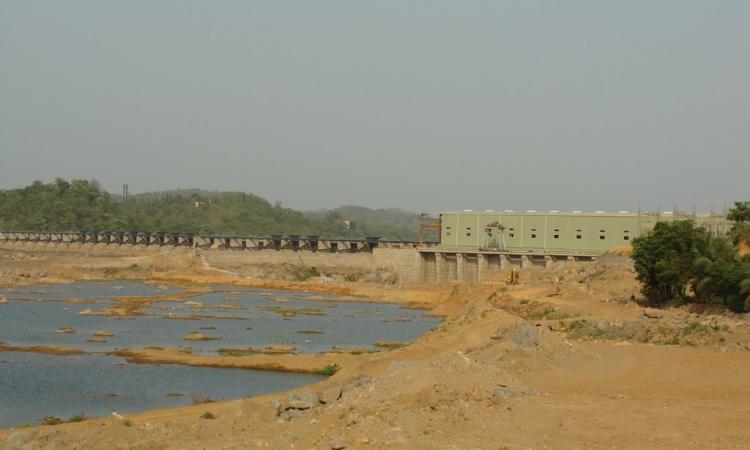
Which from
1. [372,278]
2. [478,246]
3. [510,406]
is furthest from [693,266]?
[372,278]

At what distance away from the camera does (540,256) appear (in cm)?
8631

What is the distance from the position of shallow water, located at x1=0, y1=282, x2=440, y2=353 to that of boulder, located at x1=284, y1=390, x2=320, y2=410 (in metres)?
22.4

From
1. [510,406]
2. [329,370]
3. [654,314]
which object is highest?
[654,314]

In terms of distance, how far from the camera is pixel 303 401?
2269cm

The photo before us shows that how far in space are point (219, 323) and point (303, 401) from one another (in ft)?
123

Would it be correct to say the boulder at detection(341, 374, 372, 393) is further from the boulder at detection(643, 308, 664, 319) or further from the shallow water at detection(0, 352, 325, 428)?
the boulder at detection(643, 308, 664, 319)

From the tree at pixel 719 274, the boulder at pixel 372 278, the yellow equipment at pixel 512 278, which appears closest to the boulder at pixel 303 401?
the tree at pixel 719 274

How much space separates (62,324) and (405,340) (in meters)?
20.8

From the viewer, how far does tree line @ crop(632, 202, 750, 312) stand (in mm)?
42375

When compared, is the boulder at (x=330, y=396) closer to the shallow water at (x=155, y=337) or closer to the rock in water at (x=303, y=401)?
the rock in water at (x=303, y=401)

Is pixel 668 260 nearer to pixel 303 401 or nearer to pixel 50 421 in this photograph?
pixel 303 401

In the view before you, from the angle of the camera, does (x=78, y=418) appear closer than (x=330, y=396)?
No

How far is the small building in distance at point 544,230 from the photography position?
82.2 m

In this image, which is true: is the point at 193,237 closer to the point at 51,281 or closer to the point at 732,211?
the point at 51,281
